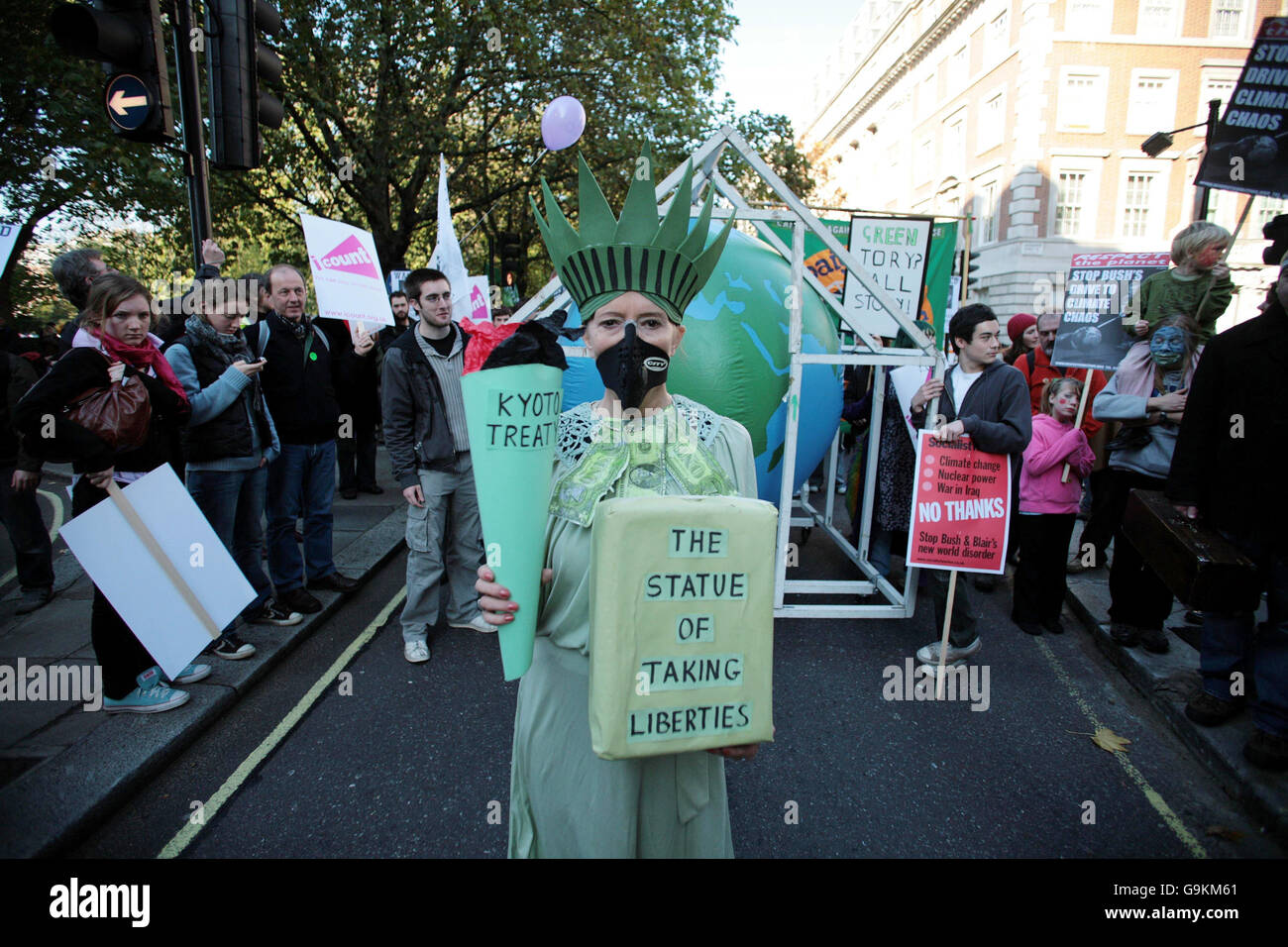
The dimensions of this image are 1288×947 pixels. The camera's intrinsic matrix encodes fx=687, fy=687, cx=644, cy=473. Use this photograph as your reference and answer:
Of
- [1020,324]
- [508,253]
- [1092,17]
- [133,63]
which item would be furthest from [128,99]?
Answer: [1092,17]

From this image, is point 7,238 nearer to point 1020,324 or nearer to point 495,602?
point 495,602

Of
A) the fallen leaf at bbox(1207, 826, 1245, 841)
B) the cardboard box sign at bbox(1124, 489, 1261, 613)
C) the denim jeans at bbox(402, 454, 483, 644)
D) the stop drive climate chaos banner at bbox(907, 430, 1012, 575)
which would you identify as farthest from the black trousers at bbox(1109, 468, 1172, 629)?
the denim jeans at bbox(402, 454, 483, 644)

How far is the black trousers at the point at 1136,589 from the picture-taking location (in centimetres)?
429

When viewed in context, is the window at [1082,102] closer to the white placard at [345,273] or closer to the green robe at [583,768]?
the white placard at [345,273]

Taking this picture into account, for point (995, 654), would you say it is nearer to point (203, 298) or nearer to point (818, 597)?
point (818, 597)

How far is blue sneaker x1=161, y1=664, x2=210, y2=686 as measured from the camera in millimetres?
3617

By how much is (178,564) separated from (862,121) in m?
50.2

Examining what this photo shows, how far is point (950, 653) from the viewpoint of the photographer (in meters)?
4.17

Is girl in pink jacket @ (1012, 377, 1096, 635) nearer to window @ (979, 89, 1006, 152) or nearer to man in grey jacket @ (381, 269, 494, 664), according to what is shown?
man in grey jacket @ (381, 269, 494, 664)

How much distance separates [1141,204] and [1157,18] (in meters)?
6.59

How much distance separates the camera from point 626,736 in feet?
4.35

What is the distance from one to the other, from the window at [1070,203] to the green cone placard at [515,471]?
31127 mm

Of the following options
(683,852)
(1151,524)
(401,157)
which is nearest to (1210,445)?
(1151,524)

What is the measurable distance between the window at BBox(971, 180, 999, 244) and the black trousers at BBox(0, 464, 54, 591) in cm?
3181
